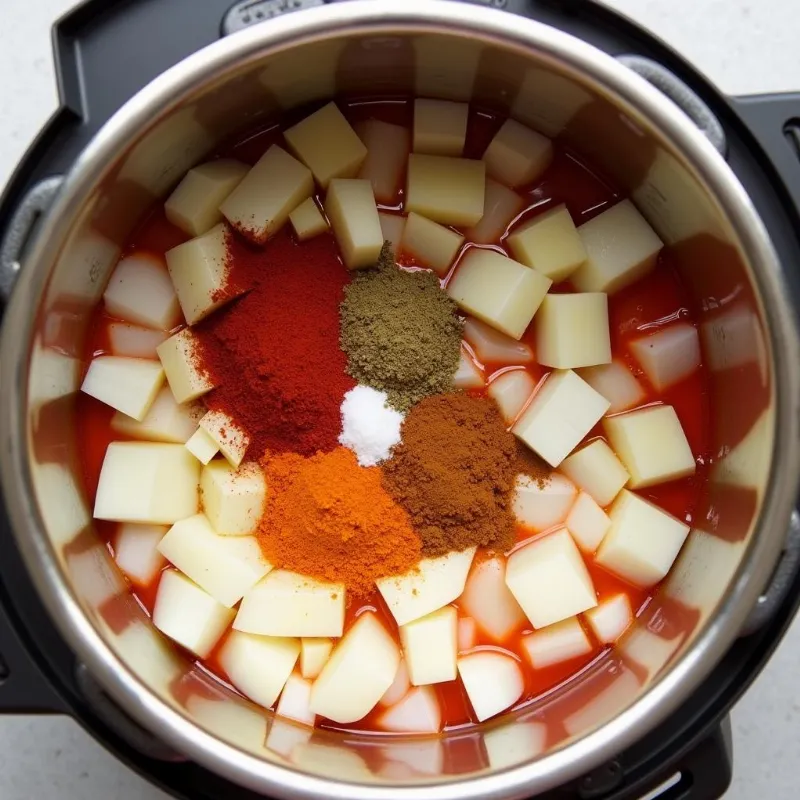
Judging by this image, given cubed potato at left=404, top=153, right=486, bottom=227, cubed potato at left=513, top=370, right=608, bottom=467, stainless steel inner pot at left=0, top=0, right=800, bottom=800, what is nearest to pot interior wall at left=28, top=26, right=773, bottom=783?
stainless steel inner pot at left=0, top=0, right=800, bottom=800

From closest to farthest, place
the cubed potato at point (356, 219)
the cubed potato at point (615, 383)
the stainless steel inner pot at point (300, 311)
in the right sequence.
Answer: the stainless steel inner pot at point (300, 311) < the cubed potato at point (356, 219) < the cubed potato at point (615, 383)

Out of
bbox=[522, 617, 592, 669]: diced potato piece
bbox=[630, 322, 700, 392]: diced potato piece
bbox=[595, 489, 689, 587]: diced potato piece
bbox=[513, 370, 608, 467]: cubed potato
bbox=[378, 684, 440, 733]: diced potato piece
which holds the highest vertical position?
bbox=[630, 322, 700, 392]: diced potato piece

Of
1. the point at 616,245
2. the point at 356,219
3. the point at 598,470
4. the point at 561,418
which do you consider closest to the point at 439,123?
the point at 356,219

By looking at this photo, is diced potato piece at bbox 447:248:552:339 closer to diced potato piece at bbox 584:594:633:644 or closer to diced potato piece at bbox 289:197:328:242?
diced potato piece at bbox 289:197:328:242

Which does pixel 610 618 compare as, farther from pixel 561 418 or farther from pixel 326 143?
pixel 326 143

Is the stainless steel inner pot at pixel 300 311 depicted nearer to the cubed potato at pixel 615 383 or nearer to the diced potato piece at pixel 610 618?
the diced potato piece at pixel 610 618

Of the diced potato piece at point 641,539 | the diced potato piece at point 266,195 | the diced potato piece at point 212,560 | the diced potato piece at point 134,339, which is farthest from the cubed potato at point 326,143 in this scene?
the diced potato piece at point 641,539
